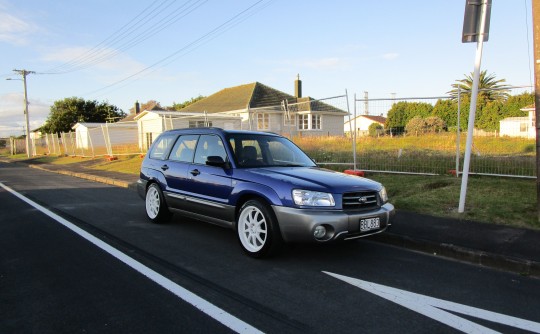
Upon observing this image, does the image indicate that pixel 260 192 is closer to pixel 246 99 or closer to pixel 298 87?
pixel 246 99

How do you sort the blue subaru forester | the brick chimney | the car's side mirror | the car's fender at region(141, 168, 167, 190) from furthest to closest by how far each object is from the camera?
the brick chimney
the car's fender at region(141, 168, 167, 190)
the car's side mirror
the blue subaru forester

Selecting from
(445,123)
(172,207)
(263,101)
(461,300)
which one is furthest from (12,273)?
(263,101)

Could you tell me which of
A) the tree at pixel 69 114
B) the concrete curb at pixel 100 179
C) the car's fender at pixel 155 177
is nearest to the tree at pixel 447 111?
the car's fender at pixel 155 177

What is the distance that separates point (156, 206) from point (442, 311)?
502cm

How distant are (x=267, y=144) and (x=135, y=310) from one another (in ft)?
10.9

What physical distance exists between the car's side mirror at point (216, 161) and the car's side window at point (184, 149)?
94 centimetres

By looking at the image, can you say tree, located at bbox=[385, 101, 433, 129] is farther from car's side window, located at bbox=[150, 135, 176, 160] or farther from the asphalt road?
car's side window, located at bbox=[150, 135, 176, 160]

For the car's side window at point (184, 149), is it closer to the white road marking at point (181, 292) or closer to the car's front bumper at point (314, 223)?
the white road marking at point (181, 292)

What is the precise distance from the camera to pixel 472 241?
5.44 metres

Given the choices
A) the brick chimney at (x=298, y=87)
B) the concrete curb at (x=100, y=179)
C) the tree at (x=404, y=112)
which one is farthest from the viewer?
the brick chimney at (x=298, y=87)

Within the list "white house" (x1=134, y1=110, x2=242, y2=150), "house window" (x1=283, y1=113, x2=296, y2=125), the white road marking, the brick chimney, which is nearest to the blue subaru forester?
the white road marking

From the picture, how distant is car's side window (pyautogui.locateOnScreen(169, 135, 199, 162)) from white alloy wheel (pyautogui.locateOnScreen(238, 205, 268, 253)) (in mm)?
1691

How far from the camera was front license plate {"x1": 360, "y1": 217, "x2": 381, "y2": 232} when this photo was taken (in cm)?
475

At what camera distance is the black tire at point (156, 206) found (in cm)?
695
